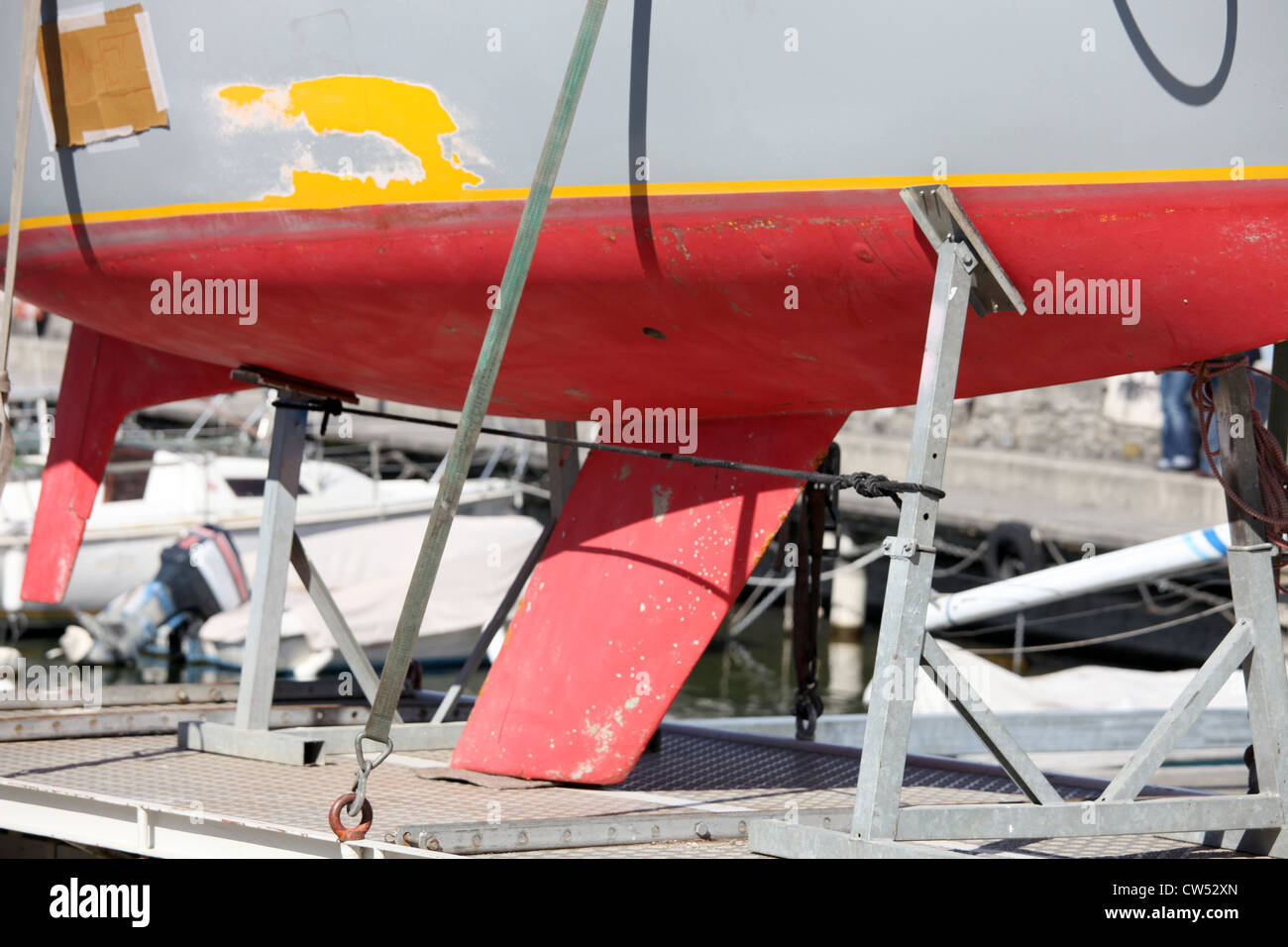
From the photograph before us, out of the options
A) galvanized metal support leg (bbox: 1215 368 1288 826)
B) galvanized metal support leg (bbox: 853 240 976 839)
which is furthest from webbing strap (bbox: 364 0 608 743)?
galvanized metal support leg (bbox: 1215 368 1288 826)

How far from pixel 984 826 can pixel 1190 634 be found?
11779 mm

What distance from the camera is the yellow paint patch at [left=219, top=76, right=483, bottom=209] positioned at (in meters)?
4.28

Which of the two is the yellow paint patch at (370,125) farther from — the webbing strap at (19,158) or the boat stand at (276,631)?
the boat stand at (276,631)

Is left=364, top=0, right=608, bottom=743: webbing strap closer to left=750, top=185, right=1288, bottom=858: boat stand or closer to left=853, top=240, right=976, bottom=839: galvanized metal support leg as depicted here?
left=750, top=185, right=1288, bottom=858: boat stand

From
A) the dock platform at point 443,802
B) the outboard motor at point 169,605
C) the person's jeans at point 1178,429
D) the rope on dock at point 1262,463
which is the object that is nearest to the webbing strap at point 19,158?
the dock platform at point 443,802

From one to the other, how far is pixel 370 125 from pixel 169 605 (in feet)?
37.0

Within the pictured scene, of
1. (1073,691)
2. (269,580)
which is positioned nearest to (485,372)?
(269,580)

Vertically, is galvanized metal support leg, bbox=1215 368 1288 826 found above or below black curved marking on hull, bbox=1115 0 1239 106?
below

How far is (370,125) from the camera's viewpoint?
434cm

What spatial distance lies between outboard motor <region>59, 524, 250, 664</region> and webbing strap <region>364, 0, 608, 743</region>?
11.6 meters

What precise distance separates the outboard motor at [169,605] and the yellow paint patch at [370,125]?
10.8 metres

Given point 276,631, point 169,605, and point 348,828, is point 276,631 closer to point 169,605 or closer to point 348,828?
point 348,828

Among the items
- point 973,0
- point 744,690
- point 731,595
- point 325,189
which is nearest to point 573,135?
point 325,189

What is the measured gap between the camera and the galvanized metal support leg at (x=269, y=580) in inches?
212
